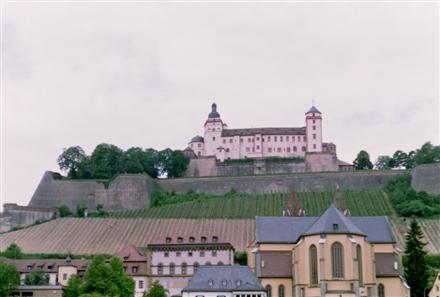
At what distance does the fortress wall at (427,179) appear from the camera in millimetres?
143125

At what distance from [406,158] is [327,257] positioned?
4077 inches

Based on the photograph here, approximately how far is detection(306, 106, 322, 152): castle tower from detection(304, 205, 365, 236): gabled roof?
9198 centimetres

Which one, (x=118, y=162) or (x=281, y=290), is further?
(x=118, y=162)

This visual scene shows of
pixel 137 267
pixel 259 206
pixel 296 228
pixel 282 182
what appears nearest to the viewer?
pixel 296 228

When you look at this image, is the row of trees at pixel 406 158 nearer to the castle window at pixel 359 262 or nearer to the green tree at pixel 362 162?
the green tree at pixel 362 162

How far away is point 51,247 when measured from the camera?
387 feet

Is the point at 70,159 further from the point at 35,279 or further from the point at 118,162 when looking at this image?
the point at 35,279

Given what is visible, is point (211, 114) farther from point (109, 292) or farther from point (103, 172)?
point (109, 292)

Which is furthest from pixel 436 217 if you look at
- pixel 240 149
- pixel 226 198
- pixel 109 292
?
pixel 109 292

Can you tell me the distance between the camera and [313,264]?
74875mm

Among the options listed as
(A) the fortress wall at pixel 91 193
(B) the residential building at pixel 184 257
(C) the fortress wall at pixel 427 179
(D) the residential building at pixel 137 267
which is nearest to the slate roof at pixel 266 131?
(A) the fortress wall at pixel 91 193

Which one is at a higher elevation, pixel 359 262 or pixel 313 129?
pixel 313 129

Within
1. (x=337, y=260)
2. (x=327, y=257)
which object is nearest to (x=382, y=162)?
(x=337, y=260)

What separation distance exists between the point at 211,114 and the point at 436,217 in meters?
68.1
